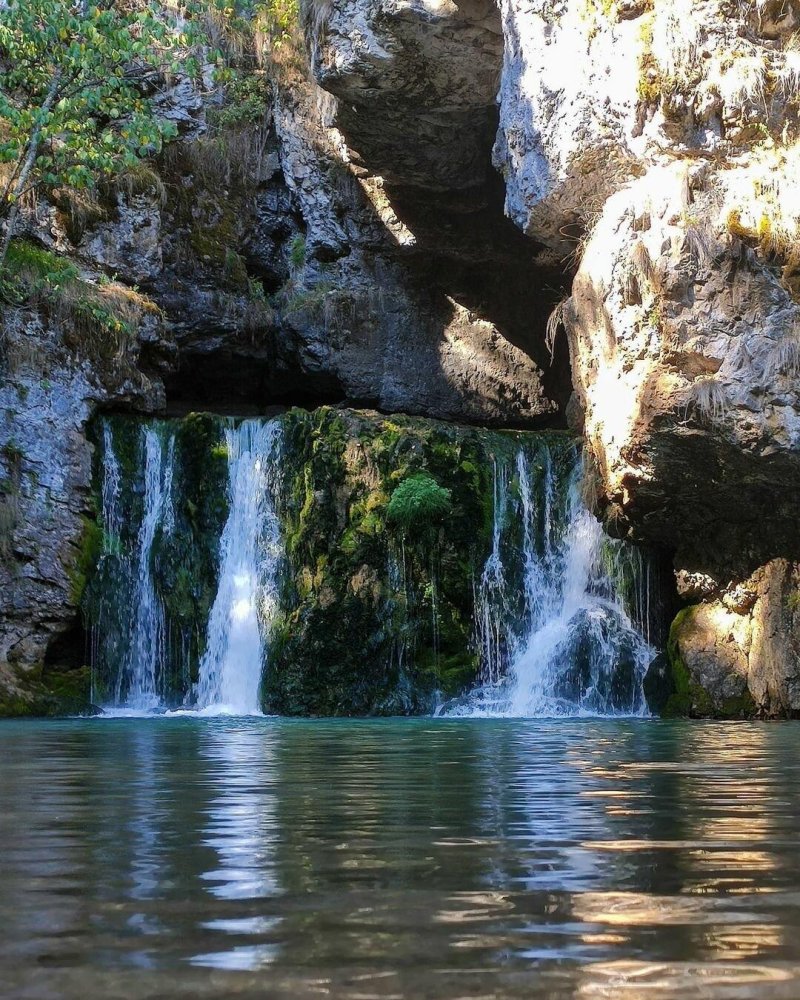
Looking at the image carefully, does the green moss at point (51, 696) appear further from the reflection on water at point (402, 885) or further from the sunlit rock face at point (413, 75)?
the reflection on water at point (402, 885)

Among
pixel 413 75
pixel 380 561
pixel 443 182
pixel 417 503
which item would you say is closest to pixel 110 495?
pixel 380 561

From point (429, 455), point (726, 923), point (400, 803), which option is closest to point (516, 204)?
point (429, 455)

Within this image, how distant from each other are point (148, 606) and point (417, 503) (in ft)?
13.6

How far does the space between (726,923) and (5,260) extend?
57.7 ft

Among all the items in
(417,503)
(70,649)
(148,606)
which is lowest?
(70,649)

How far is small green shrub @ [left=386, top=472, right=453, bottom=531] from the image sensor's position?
51.1 feet

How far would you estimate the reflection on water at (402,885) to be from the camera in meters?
1.45

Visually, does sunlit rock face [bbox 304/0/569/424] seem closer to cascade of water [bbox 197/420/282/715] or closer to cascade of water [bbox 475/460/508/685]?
cascade of water [bbox 197/420/282/715]

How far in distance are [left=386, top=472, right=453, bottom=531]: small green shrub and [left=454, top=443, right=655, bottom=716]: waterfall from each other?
97 centimetres

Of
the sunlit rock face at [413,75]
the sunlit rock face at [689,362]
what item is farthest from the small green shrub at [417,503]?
the sunlit rock face at [413,75]

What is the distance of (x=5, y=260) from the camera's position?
57.9 ft

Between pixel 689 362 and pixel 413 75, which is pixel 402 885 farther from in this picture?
pixel 413 75

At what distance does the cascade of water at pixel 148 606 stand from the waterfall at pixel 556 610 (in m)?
4.44

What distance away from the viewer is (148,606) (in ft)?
54.8
